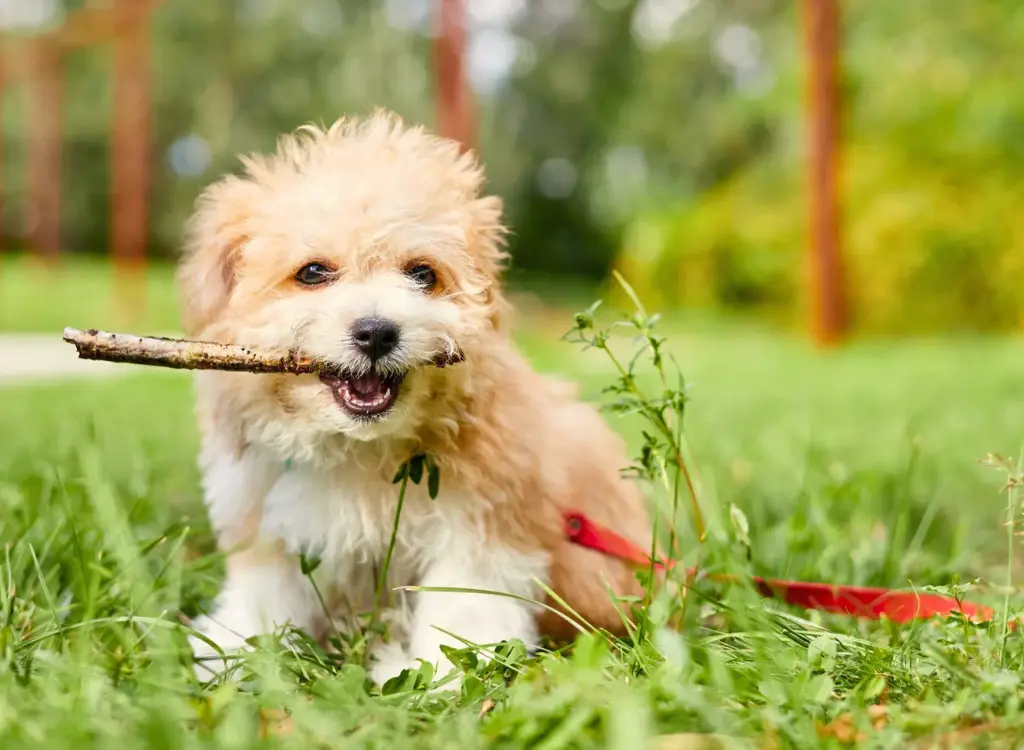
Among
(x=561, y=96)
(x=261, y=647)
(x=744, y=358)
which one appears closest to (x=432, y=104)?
(x=561, y=96)

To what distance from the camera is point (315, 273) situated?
2.37 meters

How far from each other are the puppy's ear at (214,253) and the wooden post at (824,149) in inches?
289

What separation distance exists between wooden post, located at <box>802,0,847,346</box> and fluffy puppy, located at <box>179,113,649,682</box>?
7.08 m

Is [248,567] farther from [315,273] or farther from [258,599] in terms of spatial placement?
[315,273]

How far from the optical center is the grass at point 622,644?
1.55 m

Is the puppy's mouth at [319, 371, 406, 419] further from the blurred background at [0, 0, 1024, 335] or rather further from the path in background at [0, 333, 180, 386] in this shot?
Result: the path in background at [0, 333, 180, 386]

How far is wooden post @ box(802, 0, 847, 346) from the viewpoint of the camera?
348 inches

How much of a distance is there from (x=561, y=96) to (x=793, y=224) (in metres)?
11.8

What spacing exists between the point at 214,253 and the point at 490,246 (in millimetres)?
699

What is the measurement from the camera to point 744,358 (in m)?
8.80

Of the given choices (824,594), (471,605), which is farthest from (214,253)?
(824,594)

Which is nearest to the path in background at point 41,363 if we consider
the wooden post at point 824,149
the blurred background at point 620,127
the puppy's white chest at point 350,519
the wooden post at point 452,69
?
the blurred background at point 620,127

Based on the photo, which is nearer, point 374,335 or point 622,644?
point 622,644

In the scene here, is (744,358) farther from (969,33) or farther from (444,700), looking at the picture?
(444,700)
